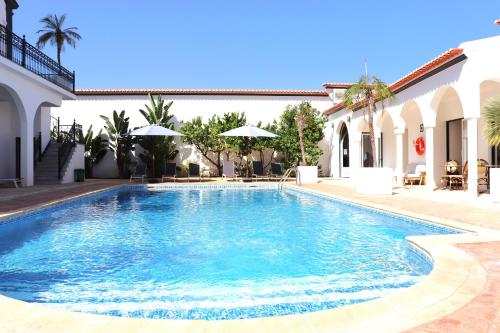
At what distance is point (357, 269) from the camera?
486 centimetres

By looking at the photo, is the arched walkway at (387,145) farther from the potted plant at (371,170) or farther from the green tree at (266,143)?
the potted plant at (371,170)

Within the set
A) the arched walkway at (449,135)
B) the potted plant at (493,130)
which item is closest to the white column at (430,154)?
the arched walkway at (449,135)

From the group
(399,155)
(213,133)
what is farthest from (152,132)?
(399,155)

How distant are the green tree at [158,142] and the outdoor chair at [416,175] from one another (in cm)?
1212

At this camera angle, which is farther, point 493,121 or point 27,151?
point 27,151

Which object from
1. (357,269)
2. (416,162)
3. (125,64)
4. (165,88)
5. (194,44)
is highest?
(194,44)

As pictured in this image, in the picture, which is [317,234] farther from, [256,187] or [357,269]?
[256,187]

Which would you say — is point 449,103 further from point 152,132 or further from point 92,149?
point 92,149

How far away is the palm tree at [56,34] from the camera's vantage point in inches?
1110

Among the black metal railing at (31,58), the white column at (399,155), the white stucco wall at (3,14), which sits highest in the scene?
the white stucco wall at (3,14)

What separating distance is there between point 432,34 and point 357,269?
1447cm

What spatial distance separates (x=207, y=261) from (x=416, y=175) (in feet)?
40.8

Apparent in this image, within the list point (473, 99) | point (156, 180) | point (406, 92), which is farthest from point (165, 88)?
point (473, 99)

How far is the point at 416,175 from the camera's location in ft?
50.4
